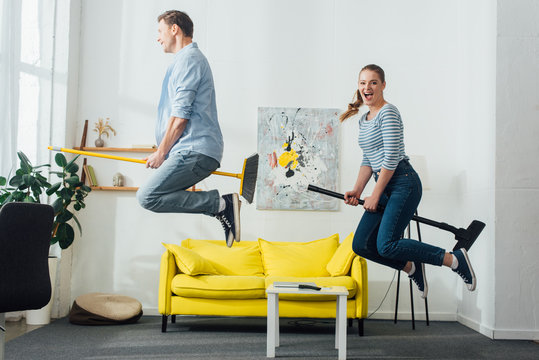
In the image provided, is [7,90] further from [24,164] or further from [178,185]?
[178,185]

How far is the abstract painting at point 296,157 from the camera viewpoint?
5535mm

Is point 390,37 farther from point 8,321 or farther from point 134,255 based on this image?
point 8,321

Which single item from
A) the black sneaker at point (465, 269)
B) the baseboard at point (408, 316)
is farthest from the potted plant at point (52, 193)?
the black sneaker at point (465, 269)

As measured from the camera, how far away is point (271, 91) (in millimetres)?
5645

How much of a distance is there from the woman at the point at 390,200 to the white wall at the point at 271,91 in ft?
7.32

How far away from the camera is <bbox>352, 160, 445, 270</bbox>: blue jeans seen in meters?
3.12

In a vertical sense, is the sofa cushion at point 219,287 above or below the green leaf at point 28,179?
below

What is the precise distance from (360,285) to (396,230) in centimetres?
151

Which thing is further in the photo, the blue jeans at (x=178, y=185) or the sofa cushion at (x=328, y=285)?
the sofa cushion at (x=328, y=285)

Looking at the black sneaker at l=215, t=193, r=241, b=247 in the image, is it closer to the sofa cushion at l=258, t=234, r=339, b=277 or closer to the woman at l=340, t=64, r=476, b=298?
the woman at l=340, t=64, r=476, b=298

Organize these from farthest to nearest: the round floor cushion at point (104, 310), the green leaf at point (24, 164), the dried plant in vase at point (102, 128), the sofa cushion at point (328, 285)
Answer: the dried plant in vase at point (102, 128), the round floor cushion at point (104, 310), the green leaf at point (24, 164), the sofa cushion at point (328, 285)

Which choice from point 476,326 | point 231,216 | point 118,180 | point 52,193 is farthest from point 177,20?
point 476,326

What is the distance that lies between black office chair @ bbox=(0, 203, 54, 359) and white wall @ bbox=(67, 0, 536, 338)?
3104mm

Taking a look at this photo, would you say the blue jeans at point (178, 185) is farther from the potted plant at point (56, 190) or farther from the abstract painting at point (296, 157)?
the abstract painting at point (296, 157)
